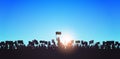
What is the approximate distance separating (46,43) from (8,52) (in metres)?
7.37

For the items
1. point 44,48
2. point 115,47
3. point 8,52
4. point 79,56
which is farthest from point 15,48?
Result: point 115,47

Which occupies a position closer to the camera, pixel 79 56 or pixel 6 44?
pixel 79 56

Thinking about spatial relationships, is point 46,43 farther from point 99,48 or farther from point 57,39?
point 99,48

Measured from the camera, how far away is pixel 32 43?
48.7m

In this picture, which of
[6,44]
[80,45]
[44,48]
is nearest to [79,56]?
[80,45]

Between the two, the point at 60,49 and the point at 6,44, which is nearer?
the point at 60,49

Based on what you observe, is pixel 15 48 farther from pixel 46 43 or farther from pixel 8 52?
pixel 46 43

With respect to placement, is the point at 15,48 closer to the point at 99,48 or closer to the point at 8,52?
the point at 8,52

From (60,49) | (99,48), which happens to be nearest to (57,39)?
(60,49)

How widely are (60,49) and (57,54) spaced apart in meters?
1.06

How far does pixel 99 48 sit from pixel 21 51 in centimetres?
1253

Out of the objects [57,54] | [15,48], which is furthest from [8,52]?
[57,54]

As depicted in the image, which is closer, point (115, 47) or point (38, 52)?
point (38, 52)

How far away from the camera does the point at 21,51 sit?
4472 centimetres
